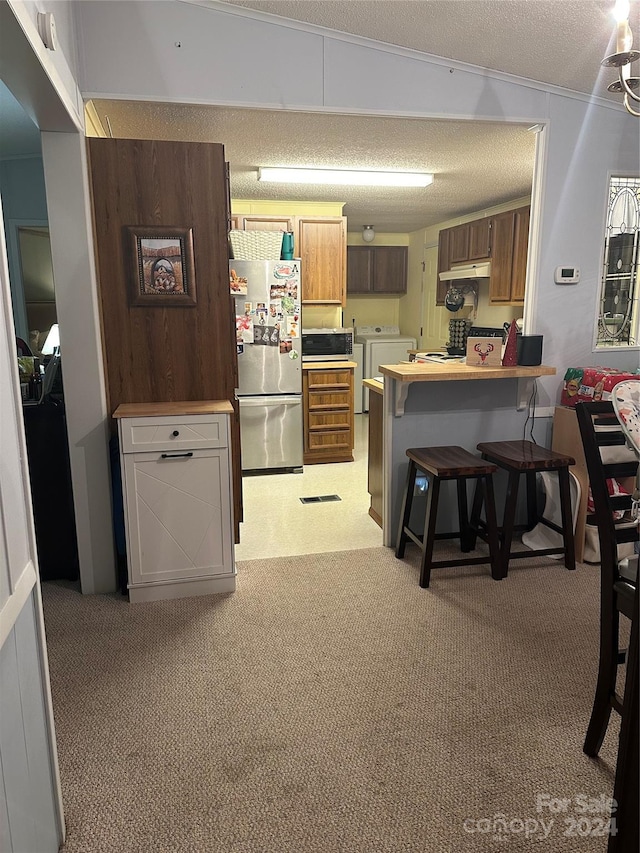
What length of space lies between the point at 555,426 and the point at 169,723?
2595mm

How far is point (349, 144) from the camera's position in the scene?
349 centimetres

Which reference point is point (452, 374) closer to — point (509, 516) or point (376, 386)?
point (376, 386)

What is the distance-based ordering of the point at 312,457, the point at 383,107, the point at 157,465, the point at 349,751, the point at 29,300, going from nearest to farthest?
the point at 349,751, the point at 157,465, the point at 383,107, the point at 29,300, the point at 312,457

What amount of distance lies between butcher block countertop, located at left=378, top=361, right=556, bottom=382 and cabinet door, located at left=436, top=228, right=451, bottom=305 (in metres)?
3.27

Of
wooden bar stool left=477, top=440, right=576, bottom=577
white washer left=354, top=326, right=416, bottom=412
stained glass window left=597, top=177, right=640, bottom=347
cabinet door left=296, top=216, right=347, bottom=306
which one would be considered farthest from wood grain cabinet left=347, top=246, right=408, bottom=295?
wooden bar stool left=477, top=440, right=576, bottom=577

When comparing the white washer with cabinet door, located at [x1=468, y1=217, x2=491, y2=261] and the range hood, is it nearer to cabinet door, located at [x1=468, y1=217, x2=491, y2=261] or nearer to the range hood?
the range hood

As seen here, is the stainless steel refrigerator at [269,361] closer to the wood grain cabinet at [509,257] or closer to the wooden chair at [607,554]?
the wood grain cabinet at [509,257]

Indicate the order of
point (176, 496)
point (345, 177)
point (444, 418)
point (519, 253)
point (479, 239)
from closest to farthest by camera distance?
point (176, 496) → point (444, 418) → point (345, 177) → point (519, 253) → point (479, 239)

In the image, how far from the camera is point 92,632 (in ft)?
8.14

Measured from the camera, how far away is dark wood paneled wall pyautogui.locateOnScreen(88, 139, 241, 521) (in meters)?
2.67

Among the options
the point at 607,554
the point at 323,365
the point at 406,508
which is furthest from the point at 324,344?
the point at 607,554

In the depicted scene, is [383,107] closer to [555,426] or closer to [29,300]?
[555,426]

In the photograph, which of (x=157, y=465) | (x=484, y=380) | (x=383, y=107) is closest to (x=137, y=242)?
(x=157, y=465)

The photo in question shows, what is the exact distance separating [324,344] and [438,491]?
2548 millimetres
